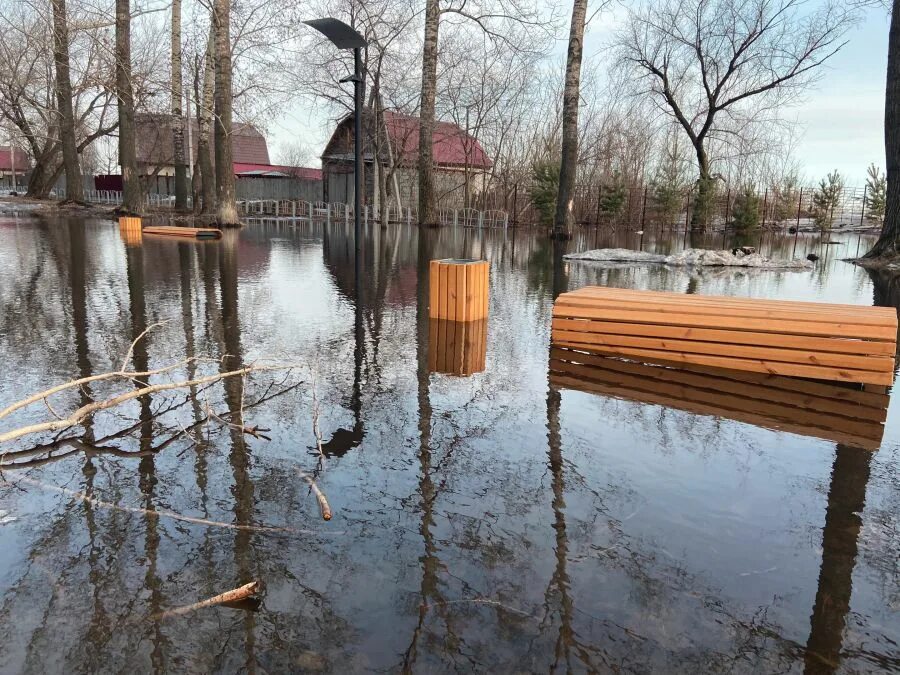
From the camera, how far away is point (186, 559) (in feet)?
8.41

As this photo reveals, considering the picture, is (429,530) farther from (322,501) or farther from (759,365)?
(759,365)

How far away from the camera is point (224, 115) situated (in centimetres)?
2014

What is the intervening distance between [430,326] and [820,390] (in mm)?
3788

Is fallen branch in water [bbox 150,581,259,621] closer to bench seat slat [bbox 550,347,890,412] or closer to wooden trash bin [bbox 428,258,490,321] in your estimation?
bench seat slat [bbox 550,347,890,412]

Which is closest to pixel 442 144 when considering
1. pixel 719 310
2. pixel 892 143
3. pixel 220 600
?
pixel 892 143

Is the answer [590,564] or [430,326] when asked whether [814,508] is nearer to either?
[590,564]

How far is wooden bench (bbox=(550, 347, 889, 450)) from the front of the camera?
171 inches

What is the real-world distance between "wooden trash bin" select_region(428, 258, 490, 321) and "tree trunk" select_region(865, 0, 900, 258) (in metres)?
13.2

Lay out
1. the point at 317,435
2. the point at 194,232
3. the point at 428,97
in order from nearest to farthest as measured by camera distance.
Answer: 1. the point at 317,435
2. the point at 194,232
3. the point at 428,97

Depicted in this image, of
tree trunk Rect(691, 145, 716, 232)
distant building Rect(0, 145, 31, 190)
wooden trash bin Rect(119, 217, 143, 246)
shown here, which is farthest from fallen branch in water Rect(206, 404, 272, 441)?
distant building Rect(0, 145, 31, 190)

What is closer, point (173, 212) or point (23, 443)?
point (23, 443)

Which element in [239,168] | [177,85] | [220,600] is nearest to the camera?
[220,600]

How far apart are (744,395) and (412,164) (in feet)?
121

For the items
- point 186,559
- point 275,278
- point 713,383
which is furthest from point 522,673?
point 275,278
